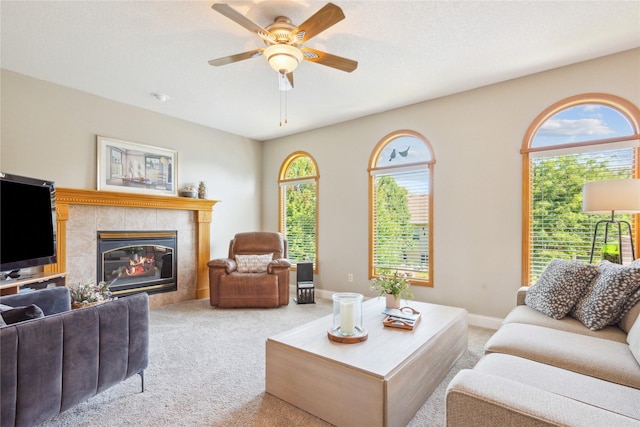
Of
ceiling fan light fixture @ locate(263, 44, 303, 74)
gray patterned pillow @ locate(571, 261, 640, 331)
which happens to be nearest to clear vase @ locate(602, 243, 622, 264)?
gray patterned pillow @ locate(571, 261, 640, 331)

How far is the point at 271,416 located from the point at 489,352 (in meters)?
1.33

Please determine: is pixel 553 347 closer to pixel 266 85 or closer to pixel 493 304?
pixel 493 304

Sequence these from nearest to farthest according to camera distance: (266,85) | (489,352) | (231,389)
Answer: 1. (489,352)
2. (231,389)
3. (266,85)

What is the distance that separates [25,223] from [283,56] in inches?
93.5

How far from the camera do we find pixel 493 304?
3.45m

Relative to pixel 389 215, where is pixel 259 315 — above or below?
below

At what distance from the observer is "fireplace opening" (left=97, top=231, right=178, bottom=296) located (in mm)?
3881

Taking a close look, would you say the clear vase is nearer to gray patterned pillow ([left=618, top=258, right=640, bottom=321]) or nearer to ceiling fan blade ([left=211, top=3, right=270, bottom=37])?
gray patterned pillow ([left=618, top=258, right=640, bottom=321])

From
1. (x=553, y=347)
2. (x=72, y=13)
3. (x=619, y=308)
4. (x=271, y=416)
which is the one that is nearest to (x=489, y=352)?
(x=553, y=347)

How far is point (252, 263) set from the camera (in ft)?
14.5

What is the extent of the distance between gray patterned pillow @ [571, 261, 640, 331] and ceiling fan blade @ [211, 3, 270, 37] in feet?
8.89

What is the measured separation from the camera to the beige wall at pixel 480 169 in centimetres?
310

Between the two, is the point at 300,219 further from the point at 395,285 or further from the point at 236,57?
the point at 236,57

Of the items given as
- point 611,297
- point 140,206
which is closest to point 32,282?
point 140,206
